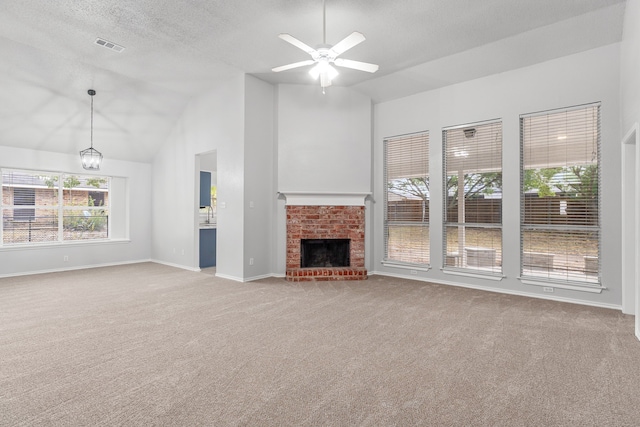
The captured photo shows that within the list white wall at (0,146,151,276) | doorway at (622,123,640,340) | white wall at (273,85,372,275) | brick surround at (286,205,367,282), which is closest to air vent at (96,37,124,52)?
white wall at (273,85,372,275)

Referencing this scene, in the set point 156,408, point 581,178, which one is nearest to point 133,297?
point 156,408

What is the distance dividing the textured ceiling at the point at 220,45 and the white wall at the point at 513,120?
20 centimetres

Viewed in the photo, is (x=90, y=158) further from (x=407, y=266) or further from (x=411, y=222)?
(x=407, y=266)

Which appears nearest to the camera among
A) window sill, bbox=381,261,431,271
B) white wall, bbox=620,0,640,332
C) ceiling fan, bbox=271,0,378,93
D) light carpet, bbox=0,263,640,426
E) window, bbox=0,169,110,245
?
light carpet, bbox=0,263,640,426

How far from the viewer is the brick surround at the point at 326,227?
19.1ft

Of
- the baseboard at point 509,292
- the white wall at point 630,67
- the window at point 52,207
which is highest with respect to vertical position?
the white wall at point 630,67

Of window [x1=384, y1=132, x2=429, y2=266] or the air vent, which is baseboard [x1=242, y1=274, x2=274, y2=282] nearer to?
window [x1=384, y1=132, x2=429, y2=266]

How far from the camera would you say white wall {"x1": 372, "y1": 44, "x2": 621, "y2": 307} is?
4.12 m

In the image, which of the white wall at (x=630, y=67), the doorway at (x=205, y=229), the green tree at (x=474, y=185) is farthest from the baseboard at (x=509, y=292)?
the doorway at (x=205, y=229)

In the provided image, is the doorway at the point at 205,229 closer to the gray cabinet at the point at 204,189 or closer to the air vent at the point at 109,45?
the gray cabinet at the point at 204,189

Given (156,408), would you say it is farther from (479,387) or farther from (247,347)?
(479,387)

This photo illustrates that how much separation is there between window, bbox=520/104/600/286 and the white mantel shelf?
99.0 inches

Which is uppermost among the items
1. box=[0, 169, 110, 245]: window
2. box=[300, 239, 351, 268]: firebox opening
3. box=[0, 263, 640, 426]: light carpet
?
box=[0, 169, 110, 245]: window

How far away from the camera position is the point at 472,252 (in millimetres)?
5270
